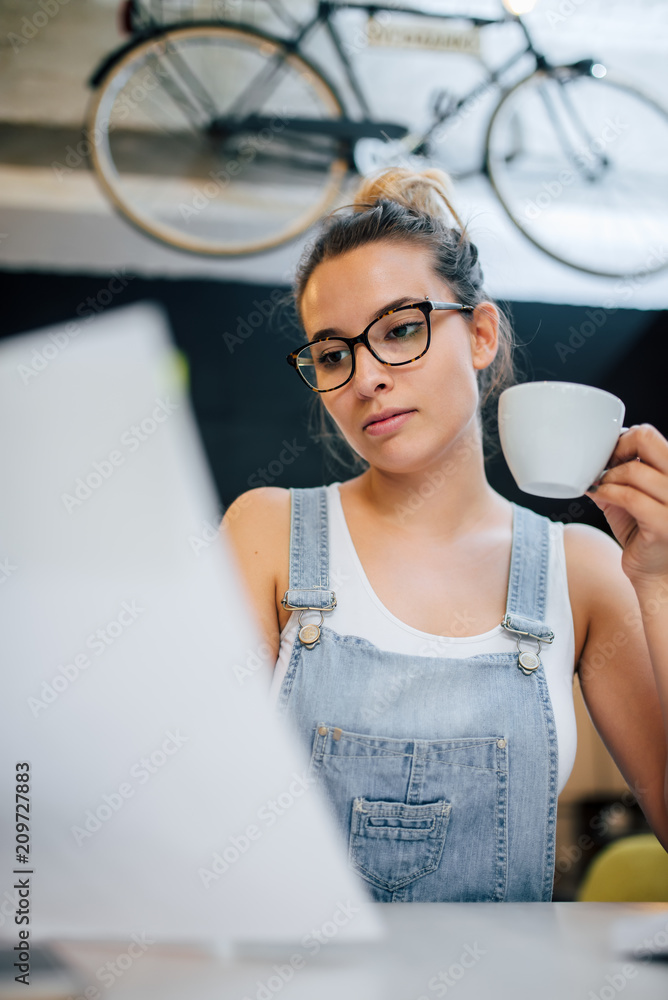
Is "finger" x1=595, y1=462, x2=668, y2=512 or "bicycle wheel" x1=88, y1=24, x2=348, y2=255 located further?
"bicycle wheel" x1=88, y1=24, x2=348, y2=255

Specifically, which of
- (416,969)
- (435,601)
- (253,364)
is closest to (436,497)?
(435,601)

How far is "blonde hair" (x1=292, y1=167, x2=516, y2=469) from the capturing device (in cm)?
118

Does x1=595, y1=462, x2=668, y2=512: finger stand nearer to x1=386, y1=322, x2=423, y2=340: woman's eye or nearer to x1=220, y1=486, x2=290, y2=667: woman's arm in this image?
x1=386, y1=322, x2=423, y2=340: woman's eye

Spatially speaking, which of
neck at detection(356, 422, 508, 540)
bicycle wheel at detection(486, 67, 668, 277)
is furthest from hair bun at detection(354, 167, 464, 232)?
bicycle wheel at detection(486, 67, 668, 277)

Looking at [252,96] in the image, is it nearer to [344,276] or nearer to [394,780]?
[344,276]

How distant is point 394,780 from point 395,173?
1.03 metres

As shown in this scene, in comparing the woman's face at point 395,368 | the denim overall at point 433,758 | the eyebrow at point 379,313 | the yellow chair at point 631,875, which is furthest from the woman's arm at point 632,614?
the yellow chair at point 631,875

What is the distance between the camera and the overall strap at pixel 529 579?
1090 millimetres

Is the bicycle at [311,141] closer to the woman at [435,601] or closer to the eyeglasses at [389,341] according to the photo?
the woman at [435,601]

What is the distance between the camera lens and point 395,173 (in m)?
1.37

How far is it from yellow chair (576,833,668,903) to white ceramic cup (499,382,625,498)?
970 millimetres

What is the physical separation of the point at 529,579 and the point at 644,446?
32 cm

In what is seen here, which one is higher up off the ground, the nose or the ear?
the ear

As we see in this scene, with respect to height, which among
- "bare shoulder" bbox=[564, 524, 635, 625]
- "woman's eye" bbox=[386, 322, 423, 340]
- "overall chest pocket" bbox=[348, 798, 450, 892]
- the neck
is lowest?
"overall chest pocket" bbox=[348, 798, 450, 892]
